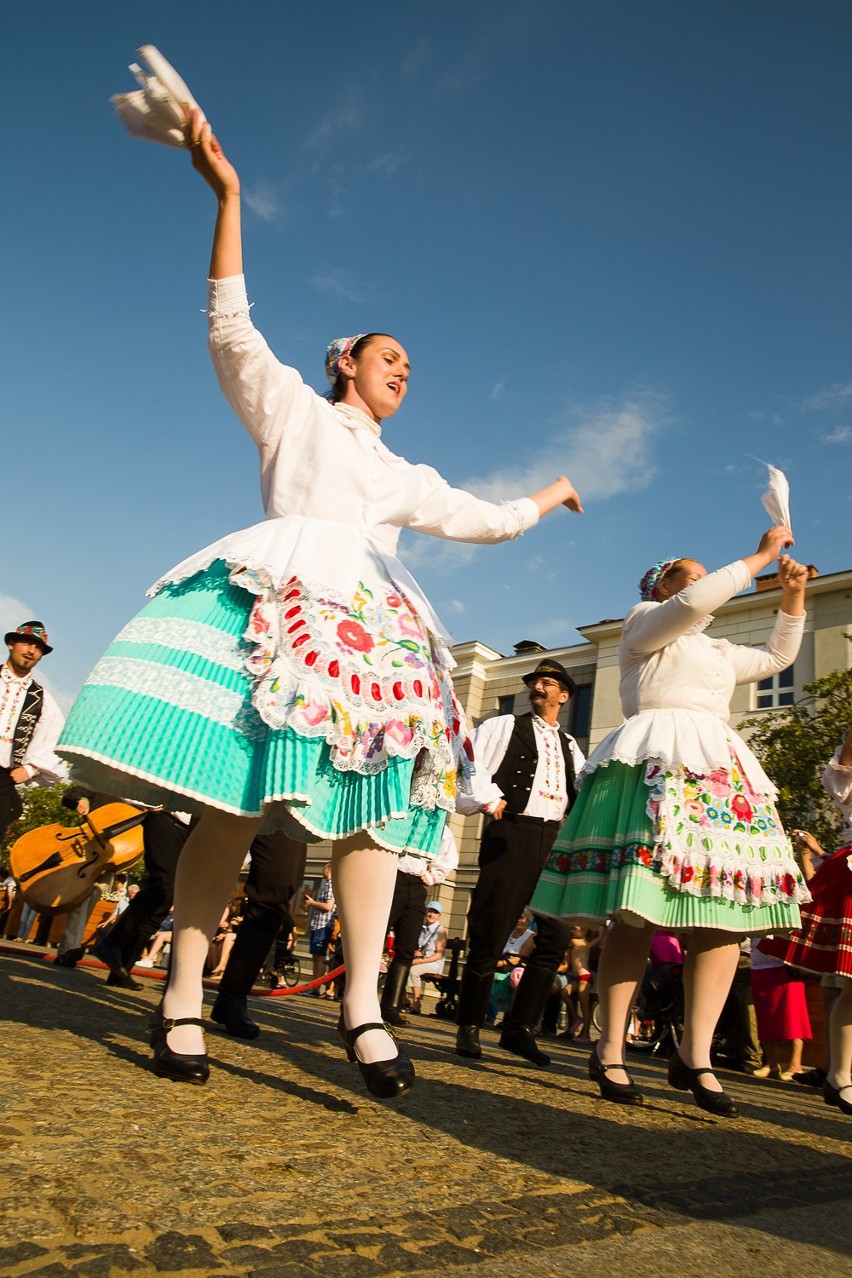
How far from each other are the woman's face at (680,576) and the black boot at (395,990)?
12.0 ft

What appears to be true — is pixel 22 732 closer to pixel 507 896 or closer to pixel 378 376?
pixel 507 896

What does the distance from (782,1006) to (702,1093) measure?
486 centimetres

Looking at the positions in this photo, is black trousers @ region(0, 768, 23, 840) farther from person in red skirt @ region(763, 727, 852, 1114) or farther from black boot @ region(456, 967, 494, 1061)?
person in red skirt @ region(763, 727, 852, 1114)

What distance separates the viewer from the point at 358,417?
9.40 ft

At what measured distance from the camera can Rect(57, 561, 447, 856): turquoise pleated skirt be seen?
2109 millimetres

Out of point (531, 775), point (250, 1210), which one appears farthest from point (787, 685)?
point (250, 1210)

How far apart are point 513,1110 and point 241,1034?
4.23 feet

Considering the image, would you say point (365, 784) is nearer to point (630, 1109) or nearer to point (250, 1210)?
point (250, 1210)

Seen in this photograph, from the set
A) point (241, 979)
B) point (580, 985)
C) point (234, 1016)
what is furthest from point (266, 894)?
point (580, 985)

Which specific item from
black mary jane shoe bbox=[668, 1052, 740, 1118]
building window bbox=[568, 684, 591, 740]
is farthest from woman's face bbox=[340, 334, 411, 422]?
building window bbox=[568, 684, 591, 740]

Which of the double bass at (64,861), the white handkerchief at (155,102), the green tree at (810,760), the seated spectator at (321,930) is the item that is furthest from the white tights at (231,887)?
the green tree at (810,760)

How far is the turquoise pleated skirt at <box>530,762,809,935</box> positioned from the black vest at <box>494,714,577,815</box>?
1422 mm

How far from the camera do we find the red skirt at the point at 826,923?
445 centimetres

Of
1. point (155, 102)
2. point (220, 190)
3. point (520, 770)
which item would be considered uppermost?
point (155, 102)
